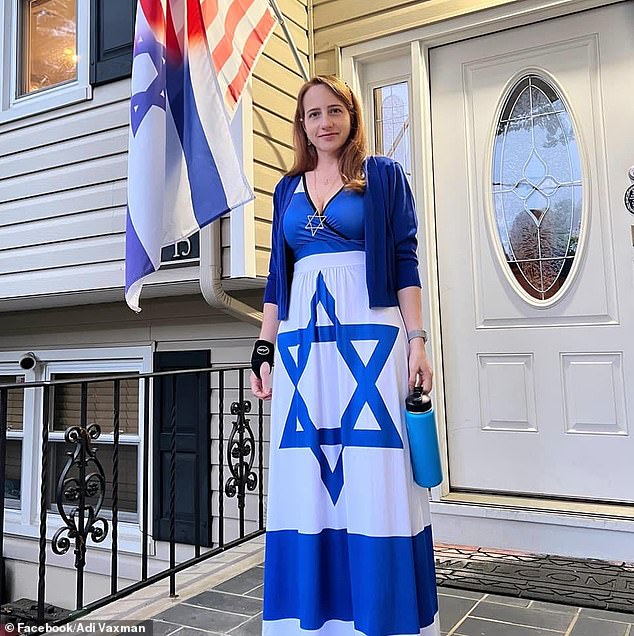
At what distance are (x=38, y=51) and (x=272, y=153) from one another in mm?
2029

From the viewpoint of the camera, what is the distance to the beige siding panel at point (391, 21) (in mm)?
2596

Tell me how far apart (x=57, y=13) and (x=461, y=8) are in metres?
2.55

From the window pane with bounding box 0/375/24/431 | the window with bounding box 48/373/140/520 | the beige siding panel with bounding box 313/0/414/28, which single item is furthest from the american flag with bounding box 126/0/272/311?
the window pane with bounding box 0/375/24/431

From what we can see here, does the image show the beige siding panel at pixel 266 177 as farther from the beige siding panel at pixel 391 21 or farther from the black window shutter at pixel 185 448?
the black window shutter at pixel 185 448

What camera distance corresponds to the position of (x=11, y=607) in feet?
13.3

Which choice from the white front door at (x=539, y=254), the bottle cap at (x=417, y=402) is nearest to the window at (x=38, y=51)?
the white front door at (x=539, y=254)

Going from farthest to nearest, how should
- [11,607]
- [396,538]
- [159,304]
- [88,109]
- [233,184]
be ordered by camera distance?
1. [11,607]
2. [159,304]
3. [88,109]
4. [233,184]
5. [396,538]

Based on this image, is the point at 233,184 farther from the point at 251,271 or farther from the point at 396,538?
the point at 396,538

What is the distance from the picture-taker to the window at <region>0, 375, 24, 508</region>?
461 cm

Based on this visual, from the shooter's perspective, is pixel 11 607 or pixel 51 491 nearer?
pixel 11 607

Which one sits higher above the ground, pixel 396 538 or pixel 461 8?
pixel 461 8

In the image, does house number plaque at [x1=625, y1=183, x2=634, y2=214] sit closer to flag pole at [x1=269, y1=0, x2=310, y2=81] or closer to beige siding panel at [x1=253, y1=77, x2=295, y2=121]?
flag pole at [x1=269, y1=0, x2=310, y2=81]

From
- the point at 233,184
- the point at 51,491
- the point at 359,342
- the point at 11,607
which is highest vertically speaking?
the point at 233,184

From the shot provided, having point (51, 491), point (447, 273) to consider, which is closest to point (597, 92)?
point (447, 273)
